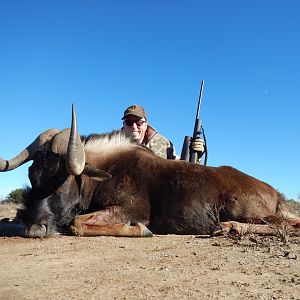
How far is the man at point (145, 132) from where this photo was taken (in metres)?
8.84

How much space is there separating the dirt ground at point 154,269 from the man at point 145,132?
161 inches

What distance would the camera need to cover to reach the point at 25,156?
659cm

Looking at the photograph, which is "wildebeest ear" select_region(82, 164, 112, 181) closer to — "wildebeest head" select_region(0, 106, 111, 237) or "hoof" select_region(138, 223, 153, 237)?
"wildebeest head" select_region(0, 106, 111, 237)

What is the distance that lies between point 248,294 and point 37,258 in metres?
2.07

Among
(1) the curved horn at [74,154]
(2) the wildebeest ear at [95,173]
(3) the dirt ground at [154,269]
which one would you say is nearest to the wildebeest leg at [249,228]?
(3) the dirt ground at [154,269]

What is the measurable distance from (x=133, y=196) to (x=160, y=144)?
3.21m

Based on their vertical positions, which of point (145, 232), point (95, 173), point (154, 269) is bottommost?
point (154, 269)

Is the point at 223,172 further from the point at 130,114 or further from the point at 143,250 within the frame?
the point at 130,114

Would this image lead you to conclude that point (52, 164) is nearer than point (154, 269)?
No

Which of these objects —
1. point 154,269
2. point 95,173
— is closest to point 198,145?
point 95,173

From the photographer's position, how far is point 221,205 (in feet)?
19.1

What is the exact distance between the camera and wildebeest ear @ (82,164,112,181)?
600cm

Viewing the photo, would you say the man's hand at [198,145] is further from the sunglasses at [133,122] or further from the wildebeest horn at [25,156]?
the wildebeest horn at [25,156]

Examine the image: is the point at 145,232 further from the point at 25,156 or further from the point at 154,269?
the point at 25,156
